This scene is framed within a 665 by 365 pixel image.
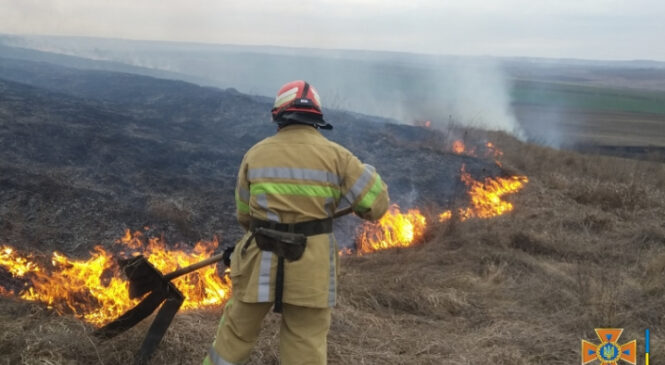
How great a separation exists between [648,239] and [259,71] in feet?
153

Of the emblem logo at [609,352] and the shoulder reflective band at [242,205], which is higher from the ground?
the shoulder reflective band at [242,205]

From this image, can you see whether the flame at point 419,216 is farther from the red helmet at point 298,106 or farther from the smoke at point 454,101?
the smoke at point 454,101

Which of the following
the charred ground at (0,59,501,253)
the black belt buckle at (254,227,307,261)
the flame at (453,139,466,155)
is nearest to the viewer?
the black belt buckle at (254,227,307,261)

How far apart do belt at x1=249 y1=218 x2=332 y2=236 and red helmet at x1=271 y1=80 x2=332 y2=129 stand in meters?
0.54

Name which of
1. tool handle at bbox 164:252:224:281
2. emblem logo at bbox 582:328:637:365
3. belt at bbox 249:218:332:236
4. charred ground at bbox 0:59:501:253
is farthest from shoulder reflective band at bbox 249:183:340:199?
charred ground at bbox 0:59:501:253

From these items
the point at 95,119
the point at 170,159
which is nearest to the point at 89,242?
the point at 170,159

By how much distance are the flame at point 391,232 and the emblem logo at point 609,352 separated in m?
3.24

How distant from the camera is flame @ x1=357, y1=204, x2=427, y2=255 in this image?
22.0 ft

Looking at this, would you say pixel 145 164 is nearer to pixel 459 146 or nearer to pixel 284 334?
pixel 284 334

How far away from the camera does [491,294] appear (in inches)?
193

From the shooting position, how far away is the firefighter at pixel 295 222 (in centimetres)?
247

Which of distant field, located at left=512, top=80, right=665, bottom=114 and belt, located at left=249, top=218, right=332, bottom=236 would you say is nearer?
belt, located at left=249, top=218, right=332, bottom=236

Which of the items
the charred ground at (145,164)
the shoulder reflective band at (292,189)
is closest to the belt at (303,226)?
the shoulder reflective band at (292,189)

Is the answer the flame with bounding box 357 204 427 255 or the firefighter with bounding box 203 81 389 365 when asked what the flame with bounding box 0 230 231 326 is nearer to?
the firefighter with bounding box 203 81 389 365
